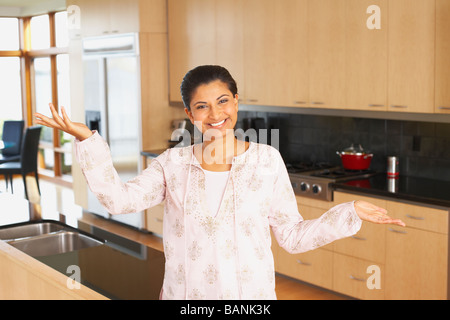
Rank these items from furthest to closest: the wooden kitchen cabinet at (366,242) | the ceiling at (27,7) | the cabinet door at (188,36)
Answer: the ceiling at (27,7)
the cabinet door at (188,36)
the wooden kitchen cabinet at (366,242)

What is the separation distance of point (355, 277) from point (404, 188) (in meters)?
0.66

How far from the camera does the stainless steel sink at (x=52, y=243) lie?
2.65m

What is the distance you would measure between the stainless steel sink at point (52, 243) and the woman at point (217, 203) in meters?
1.13

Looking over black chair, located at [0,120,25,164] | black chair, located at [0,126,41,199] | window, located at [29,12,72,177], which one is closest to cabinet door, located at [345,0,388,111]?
black chair, located at [0,126,41,199]

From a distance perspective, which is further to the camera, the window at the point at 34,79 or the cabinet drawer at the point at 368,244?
the window at the point at 34,79

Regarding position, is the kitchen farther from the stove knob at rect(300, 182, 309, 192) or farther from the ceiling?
the ceiling

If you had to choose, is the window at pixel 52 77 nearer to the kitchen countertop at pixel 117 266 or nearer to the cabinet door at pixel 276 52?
the cabinet door at pixel 276 52

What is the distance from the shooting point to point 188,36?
5.45 meters

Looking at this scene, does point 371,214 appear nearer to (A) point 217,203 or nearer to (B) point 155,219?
(A) point 217,203

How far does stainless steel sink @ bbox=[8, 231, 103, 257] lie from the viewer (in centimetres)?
265

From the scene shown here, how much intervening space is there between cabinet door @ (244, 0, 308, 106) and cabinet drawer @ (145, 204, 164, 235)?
4.72 feet

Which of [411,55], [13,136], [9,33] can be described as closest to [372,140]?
[411,55]

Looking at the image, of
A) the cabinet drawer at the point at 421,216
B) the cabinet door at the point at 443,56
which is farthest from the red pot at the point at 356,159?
the cabinet door at the point at 443,56
